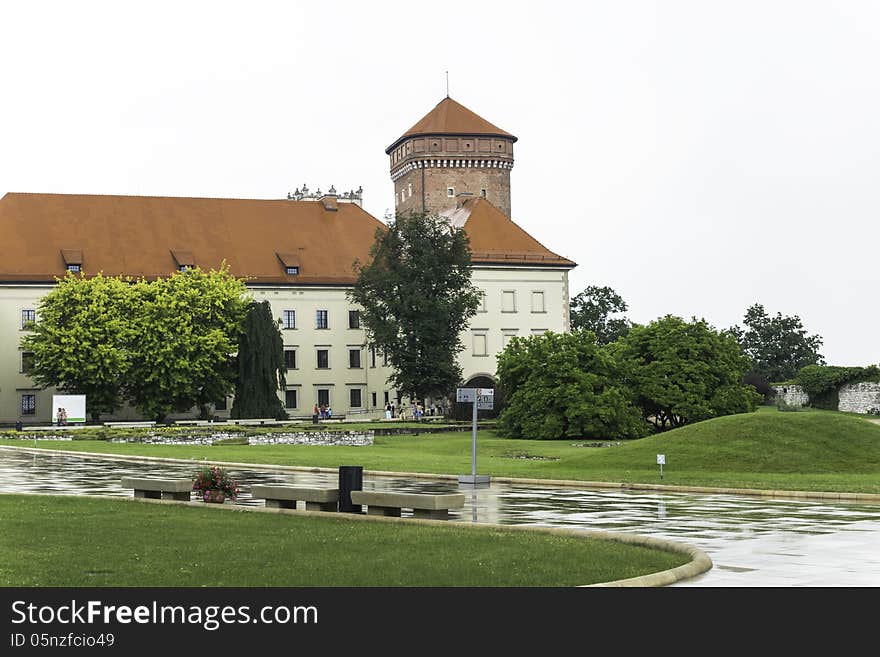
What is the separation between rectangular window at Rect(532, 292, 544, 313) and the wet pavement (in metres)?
62.8

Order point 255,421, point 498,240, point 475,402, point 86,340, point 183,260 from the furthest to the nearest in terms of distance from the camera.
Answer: point 498,240, point 183,260, point 86,340, point 255,421, point 475,402

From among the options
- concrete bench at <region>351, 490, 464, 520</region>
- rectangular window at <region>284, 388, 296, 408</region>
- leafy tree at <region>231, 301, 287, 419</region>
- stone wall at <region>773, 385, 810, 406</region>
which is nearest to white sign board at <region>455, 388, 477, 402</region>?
concrete bench at <region>351, 490, 464, 520</region>

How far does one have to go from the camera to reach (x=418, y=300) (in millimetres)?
75312

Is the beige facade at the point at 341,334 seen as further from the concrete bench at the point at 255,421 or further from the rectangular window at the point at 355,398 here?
the concrete bench at the point at 255,421

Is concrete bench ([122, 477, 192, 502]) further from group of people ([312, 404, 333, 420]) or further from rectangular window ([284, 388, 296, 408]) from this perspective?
rectangular window ([284, 388, 296, 408])

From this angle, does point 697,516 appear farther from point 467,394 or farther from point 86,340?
point 86,340

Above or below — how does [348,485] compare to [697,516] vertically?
above

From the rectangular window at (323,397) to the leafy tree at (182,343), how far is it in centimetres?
1285

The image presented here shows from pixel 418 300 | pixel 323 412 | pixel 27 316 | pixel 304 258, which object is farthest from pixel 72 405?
pixel 304 258

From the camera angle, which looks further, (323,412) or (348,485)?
(323,412)

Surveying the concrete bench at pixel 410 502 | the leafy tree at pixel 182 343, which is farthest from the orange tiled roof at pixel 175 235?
the concrete bench at pixel 410 502

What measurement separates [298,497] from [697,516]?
6.29 meters

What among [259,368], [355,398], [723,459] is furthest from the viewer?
[355,398]

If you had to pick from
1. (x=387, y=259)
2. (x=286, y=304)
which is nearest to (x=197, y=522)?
(x=387, y=259)
